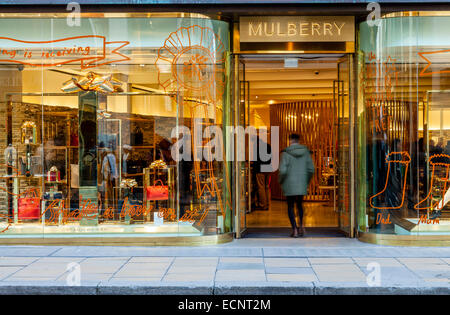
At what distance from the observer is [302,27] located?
27.5 ft

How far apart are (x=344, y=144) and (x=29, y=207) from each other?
5.39m

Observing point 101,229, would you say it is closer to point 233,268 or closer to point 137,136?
point 137,136

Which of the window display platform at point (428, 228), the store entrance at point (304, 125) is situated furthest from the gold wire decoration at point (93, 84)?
the window display platform at point (428, 228)

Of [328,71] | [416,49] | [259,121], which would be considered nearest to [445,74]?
[416,49]

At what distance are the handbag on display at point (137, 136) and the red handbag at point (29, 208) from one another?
1842 millimetres

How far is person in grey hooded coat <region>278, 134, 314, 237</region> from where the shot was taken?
8688 mm

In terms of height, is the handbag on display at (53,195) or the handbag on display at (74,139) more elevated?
the handbag on display at (74,139)

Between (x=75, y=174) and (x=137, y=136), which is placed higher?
(x=137, y=136)

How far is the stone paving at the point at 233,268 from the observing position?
5.77 meters

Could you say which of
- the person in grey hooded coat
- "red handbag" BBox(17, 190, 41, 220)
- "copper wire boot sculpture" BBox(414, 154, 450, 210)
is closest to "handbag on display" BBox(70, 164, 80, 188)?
"red handbag" BBox(17, 190, 41, 220)

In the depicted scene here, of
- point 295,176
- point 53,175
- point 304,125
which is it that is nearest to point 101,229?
point 53,175

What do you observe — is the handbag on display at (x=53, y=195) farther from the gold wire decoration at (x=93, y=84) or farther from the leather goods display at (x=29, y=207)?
the gold wire decoration at (x=93, y=84)

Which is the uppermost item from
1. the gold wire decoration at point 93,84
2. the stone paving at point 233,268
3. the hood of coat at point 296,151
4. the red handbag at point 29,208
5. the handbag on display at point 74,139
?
the gold wire decoration at point 93,84
